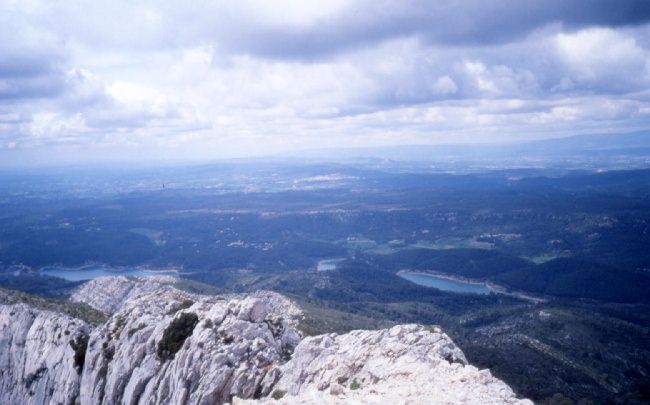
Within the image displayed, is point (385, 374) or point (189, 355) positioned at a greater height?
point (385, 374)

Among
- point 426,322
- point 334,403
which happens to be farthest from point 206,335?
point 426,322

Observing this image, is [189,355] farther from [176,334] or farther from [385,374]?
[385,374]

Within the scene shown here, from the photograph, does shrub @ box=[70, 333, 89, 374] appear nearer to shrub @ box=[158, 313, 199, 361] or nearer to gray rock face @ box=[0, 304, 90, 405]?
gray rock face @ box=[0, 304, 90, 405]

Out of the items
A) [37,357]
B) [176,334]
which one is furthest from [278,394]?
[37,357]

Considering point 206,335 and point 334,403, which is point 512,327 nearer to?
point 206,335

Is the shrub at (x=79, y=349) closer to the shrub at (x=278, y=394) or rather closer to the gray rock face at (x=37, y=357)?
the gray rock face at (x=37, y=357)

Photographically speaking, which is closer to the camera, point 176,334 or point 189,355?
point 189,355

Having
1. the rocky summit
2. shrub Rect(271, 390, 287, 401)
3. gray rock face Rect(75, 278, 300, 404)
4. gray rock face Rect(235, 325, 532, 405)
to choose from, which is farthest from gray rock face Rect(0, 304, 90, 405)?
gray rock face Rect(235, 325, 532, 405)
